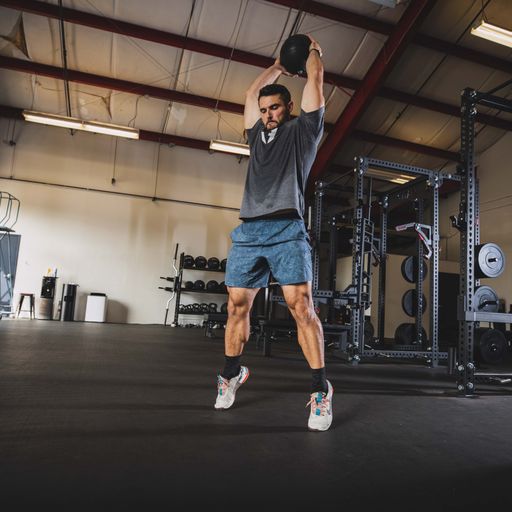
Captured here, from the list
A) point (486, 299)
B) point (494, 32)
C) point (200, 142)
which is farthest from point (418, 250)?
point (200, 142)

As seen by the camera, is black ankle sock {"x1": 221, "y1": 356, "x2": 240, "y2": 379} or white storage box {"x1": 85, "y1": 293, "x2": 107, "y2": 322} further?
white storage box {"x1": 85, "y1": 293, "x2": 107, "y2": 322}

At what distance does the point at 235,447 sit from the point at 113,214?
7146 millimetres

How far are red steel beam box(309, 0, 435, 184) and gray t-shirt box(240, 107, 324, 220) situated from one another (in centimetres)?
505

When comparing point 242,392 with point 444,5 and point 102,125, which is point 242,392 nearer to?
point 102,125

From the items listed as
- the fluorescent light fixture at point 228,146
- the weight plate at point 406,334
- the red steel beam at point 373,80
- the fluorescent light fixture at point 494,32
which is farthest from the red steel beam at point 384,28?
the weight plate at point 406,334

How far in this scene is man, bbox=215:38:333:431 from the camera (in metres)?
1.33

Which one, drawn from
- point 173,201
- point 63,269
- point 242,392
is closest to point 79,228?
point 63,269

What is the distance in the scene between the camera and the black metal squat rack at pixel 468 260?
2.09 m

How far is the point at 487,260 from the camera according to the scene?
2.21 meters

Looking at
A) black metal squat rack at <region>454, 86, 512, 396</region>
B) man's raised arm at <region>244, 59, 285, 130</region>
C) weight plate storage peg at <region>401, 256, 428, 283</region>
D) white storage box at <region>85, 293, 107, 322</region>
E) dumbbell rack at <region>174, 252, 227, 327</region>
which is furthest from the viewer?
dumbbell rack at <region>174, 252, 227, 327</region>

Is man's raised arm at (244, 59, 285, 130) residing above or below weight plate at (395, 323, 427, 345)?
above

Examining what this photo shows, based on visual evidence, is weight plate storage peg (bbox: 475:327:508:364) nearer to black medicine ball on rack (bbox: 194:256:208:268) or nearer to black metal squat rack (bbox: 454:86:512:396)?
black metal squat rack (bbox: 454:86:512:396)

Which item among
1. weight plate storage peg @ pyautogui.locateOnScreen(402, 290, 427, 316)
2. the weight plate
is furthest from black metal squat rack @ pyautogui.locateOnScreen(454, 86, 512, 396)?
the weight plate

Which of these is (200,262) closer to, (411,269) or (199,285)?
(199,285)
